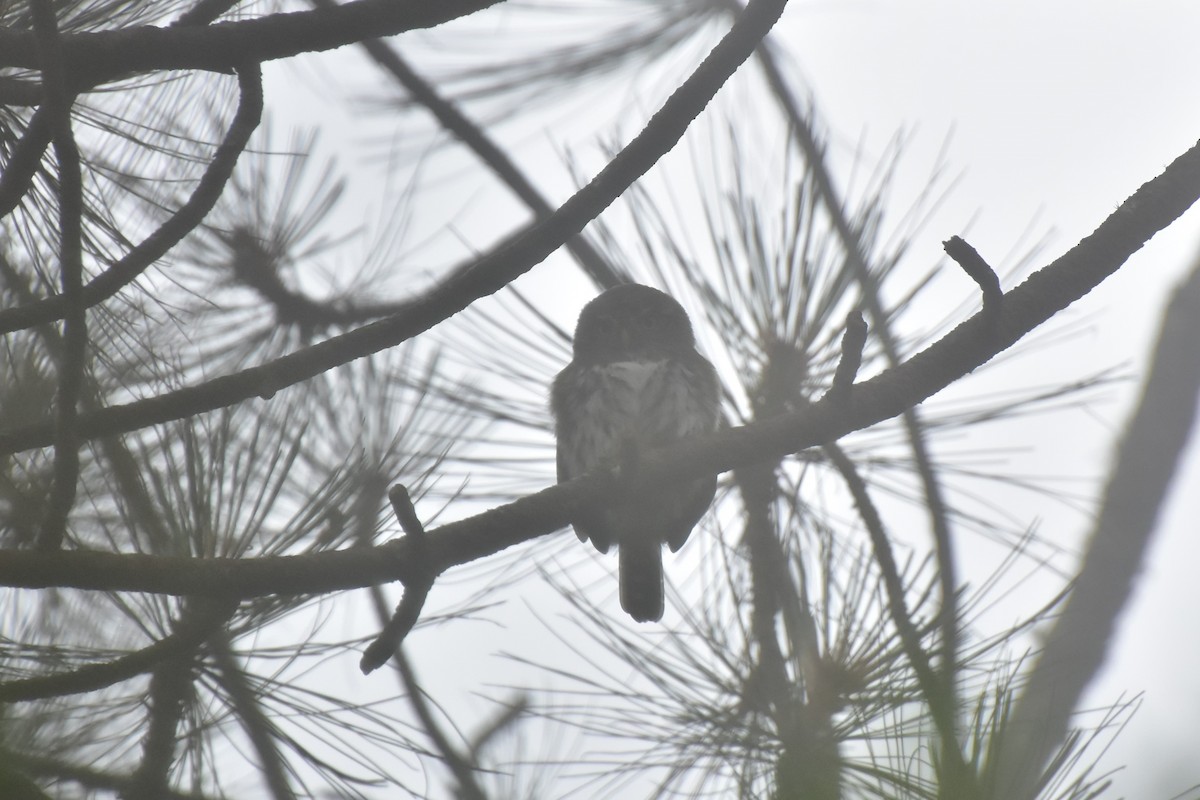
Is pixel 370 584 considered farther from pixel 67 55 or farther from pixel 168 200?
pixel 168 200

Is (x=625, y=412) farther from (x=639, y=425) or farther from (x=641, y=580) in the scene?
(x=641, y=580)

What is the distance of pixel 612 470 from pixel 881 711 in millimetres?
697

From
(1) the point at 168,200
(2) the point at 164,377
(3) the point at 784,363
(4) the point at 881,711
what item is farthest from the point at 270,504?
(3) the point at 784,363

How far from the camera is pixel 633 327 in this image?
15.0 ft

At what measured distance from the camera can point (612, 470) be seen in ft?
7.84

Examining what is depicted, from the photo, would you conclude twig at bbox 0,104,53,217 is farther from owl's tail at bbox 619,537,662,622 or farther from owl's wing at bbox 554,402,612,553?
owl's tail at bbox 619,537,662,622

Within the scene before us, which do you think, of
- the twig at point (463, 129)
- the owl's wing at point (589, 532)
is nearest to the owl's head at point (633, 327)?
the owl's wing at point (589, 532)

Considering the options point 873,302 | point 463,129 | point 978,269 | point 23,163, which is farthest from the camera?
point 463,129

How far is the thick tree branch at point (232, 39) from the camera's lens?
6.62 feet

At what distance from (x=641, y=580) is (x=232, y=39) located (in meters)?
2.37

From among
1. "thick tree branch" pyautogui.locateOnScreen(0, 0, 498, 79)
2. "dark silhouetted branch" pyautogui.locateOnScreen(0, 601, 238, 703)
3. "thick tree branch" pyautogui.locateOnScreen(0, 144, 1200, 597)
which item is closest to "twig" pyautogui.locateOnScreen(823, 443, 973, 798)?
"thick tree branch" pyautogui.locateOnScreen(0, 144, 1200, 597)

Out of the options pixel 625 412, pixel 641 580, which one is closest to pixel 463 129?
pixel 625 412

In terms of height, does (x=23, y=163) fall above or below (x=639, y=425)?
below

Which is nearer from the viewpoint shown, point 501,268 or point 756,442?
point 501,268
